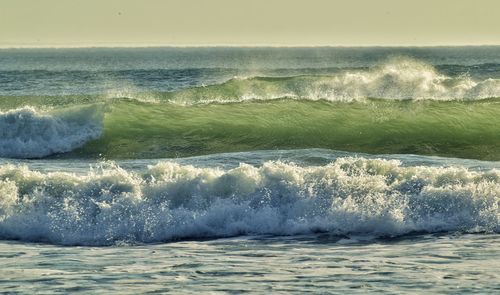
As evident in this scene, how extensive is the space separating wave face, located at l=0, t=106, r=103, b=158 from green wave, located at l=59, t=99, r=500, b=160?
1.40 feet

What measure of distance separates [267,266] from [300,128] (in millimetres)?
15567

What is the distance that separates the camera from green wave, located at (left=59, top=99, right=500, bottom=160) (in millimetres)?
26375

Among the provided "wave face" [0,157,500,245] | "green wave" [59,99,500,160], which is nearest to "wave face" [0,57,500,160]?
"green wave" [59,99,500,160]

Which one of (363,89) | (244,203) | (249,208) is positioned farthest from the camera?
(363,89)

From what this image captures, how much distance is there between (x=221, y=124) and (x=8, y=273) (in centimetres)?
1660

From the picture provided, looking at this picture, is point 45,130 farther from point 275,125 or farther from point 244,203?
point 244,203

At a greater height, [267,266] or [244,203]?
[244,203]

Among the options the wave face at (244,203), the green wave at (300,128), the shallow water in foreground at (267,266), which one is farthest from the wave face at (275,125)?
the shallow water in foreground at (267,266)

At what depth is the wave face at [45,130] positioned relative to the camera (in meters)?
26.7

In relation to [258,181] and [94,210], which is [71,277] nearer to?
[94,210]

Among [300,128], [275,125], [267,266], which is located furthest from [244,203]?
[275,125]

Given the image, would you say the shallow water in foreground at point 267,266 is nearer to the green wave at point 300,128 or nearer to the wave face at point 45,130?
the green wave at point 300,128

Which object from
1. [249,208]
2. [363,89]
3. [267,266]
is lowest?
[267,266]

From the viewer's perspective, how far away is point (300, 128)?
92.5 feet
